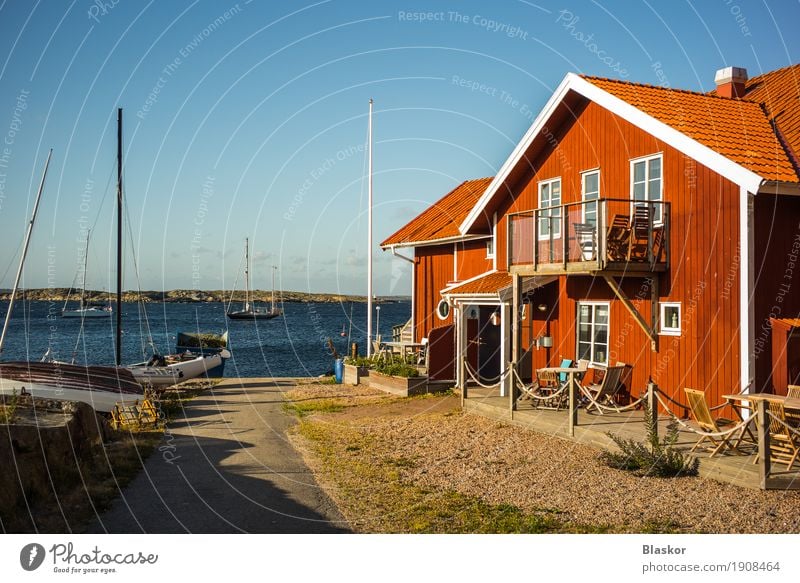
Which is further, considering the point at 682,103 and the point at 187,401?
the point at 187,401

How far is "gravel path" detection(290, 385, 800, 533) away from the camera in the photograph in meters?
A: 9.33

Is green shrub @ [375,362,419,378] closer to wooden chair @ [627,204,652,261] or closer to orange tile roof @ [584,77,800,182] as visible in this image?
wooden chair @ [627,204,652,261]

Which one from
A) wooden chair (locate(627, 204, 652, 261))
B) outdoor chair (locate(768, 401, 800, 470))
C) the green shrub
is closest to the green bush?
outdoor chair (locate(768, 401, 800, 470))

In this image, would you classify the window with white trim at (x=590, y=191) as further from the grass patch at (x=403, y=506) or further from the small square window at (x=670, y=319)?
the grass patch at (x=403, y=506)


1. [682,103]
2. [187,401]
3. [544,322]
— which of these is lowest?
[187,401]

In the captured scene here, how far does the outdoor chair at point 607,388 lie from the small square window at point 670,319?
4.09ft

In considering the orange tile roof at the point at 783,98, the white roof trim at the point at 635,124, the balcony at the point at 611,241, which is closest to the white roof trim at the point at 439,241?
the white roof trim at the point at 635,124

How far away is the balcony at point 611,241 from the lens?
15.0 m

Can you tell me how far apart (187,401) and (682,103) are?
1729cm

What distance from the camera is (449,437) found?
1555 cm

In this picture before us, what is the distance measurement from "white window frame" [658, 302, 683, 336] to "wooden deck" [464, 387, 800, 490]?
179 centimetres
